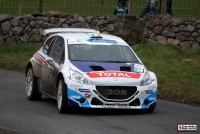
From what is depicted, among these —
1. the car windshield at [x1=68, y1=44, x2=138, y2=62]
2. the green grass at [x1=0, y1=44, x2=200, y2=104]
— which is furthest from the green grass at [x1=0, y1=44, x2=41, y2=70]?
the car windshield at [x1=68, y1=44, x2=138, y2=62]

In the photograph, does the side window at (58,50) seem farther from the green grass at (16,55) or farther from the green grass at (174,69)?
the green grass at (16,55)

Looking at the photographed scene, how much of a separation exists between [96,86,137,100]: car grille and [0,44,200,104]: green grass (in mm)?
2836

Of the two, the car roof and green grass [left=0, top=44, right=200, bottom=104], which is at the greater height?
the car roof

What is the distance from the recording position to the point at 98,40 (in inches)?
496

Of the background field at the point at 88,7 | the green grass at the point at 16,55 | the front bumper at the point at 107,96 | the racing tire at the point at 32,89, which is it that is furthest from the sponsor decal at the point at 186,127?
the background field at the point at 88,7

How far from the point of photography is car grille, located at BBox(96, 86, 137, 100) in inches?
433

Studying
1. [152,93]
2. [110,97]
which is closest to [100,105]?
[110,97]

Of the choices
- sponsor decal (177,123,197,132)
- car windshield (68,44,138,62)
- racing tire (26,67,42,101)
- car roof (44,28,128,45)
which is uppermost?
car roof (44,28,128,45)

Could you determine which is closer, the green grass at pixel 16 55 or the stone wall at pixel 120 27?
the green grass at pixel 16 55

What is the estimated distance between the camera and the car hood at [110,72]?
11008mm

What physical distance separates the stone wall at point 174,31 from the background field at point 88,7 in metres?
0.98

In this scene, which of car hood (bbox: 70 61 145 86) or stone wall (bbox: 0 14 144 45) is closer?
car hood (bbox: 70 61 145 86)

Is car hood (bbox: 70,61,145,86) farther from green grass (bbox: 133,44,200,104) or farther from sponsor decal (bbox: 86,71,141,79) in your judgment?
green grass (bbox: 133,44,200,104)

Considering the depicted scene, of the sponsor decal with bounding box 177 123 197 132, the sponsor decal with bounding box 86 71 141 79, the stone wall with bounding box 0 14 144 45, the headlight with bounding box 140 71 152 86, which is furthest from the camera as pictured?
the stone wall with bounding box 0 14 144 45
